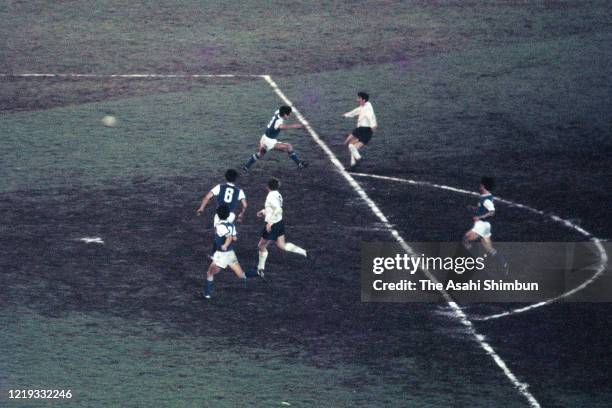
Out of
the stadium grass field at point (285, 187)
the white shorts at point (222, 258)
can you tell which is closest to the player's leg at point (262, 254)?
the stadium grass field at point (285, 187)

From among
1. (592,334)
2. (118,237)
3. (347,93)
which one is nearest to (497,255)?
(592,334)

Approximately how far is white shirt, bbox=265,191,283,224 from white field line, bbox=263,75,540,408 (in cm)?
338

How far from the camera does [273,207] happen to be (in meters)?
25.1

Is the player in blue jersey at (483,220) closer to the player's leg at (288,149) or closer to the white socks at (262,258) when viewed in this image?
the white socks at (262,258)

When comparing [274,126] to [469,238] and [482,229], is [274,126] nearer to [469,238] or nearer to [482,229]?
[469,238]

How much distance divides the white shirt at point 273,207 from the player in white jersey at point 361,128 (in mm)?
7396

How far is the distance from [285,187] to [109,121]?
24.0 feet

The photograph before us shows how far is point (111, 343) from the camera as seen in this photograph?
22078 mm

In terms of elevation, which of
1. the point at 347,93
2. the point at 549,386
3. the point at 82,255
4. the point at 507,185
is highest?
the point at 347,93

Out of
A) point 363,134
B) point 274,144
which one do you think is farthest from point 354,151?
point 274,144

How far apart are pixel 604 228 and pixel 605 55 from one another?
49.9 feet

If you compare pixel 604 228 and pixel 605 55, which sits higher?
pixel 605 55

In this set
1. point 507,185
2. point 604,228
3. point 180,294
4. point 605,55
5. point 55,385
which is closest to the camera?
point 55,385

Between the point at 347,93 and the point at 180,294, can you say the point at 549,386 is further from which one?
the point at 347,93
